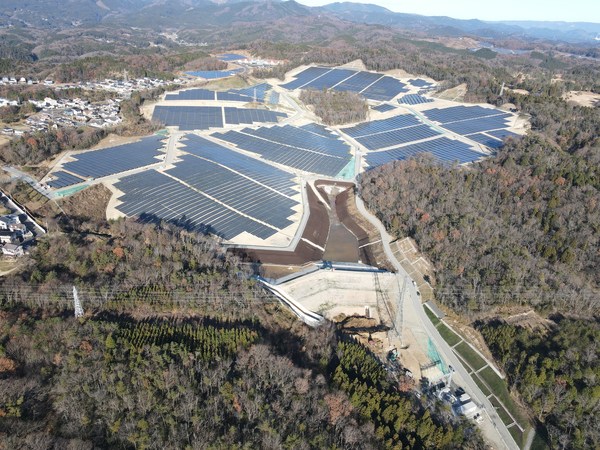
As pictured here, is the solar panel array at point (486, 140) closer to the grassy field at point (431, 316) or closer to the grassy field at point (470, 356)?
the grassy field at point (431, 316)

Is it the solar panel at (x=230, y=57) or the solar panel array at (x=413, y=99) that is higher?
the solar panel at (x=230, y=57)

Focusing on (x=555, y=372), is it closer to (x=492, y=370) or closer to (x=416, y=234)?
(x=492, y=370)

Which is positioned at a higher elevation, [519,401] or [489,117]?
[489,117]

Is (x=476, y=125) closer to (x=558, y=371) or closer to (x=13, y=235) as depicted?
(x=558, y=371)

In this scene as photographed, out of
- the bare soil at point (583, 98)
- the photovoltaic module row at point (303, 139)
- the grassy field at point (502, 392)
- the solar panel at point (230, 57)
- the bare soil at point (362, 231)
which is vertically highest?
the solar panel at point (230, 57)

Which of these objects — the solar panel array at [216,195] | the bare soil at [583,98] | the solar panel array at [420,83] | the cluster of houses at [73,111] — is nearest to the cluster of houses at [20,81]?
the cluster of houses at [73,111]

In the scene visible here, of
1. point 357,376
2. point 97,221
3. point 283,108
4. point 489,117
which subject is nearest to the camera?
point 357,376

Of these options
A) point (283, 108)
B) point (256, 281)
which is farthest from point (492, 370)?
point (283, 108)
